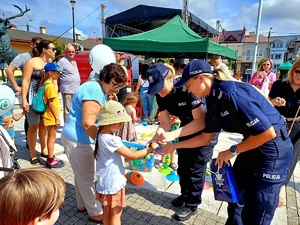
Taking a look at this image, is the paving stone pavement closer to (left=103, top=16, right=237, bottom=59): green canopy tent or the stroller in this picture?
the stroller

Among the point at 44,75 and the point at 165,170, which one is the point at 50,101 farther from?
the point at 165,170

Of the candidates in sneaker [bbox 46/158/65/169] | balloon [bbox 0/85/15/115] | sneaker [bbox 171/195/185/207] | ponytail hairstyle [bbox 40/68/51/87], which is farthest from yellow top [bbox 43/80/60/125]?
sneaker [bbox 171/195/185/207]

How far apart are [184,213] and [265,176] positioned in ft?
3.81

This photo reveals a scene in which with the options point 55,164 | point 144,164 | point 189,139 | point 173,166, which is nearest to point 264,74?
point 173,166

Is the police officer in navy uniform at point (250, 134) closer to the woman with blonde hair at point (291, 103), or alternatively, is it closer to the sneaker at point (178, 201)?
the sneaker at point (178, 201)

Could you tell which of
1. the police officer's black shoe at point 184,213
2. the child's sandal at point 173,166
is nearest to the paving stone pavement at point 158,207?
the police officer's black shoe at point 184,213

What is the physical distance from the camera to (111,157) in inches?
73.0

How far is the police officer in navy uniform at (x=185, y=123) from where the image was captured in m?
2.08

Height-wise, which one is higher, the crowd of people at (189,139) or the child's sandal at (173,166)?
the crowd of people at (189,139)

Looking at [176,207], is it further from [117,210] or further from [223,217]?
[117,210]

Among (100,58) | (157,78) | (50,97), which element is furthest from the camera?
(50,97)

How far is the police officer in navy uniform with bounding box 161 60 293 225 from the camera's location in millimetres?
1406

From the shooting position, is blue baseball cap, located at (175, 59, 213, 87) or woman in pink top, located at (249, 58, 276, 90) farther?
woman in pink top, located at (249, 58, 276, 90)

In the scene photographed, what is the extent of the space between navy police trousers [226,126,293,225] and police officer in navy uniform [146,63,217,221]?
0.62m
